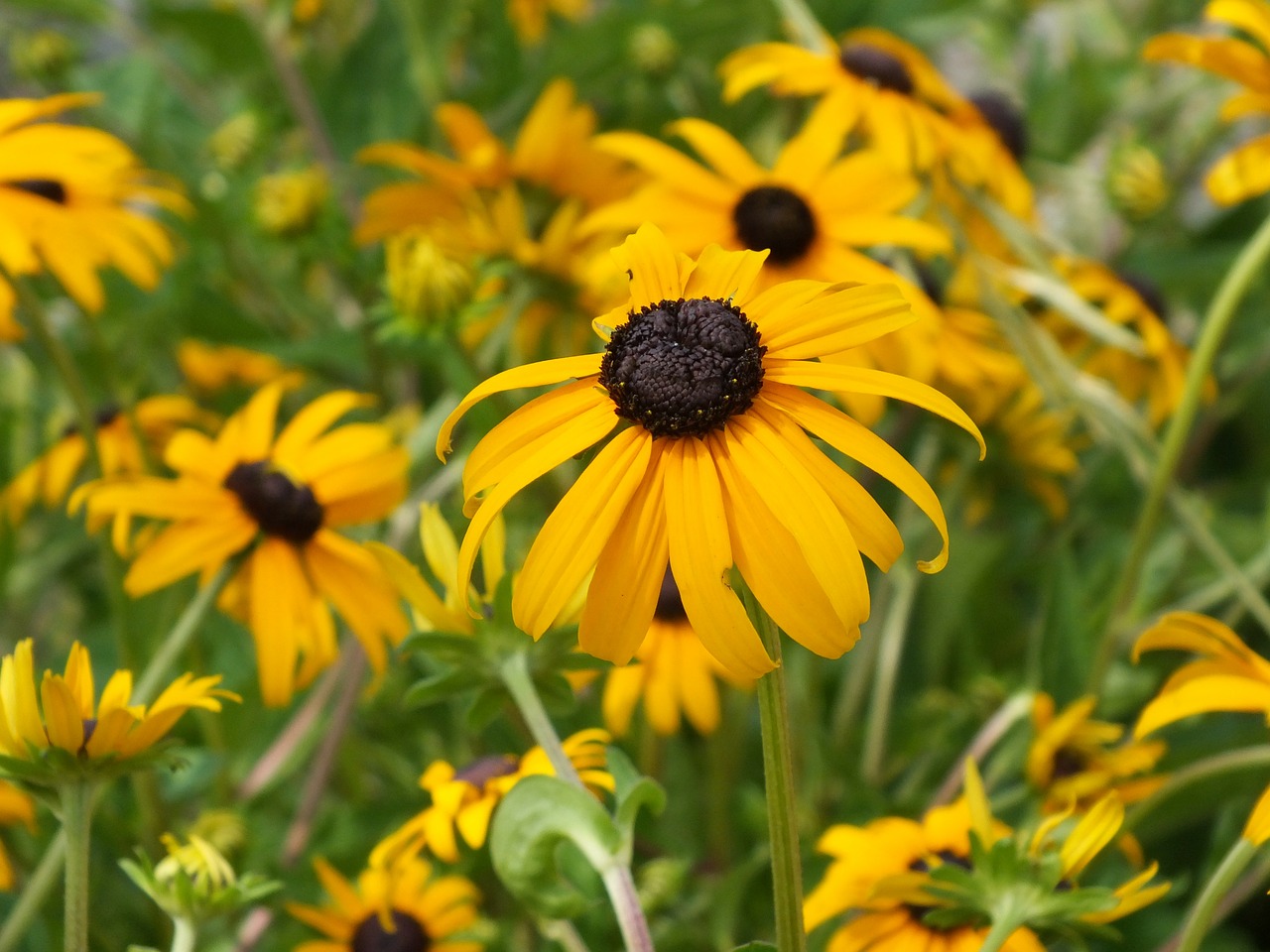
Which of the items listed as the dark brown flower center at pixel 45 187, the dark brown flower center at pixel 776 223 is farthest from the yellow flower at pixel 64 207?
the dark brown flower center at pixel 776 223

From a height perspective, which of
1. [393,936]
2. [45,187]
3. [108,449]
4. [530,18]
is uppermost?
[530,18]

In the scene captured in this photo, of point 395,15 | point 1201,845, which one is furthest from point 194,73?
point 1201,845

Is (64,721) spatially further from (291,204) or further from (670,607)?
(291,204)

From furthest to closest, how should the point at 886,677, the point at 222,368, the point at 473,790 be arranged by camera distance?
the point at 222,368 < the point at 886,677 < the point at 473,790

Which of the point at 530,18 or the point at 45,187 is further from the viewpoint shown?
the point at 530,18

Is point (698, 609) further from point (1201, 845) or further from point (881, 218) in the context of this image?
point (1201, 845)

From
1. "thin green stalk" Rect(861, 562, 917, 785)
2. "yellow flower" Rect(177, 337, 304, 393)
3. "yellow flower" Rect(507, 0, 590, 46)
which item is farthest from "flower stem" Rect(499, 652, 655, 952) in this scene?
"yellow flower" Rect(507, 0, 590, 46)

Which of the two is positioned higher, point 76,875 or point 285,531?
point 285,531

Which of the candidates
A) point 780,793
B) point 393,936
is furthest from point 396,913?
point 780,793
